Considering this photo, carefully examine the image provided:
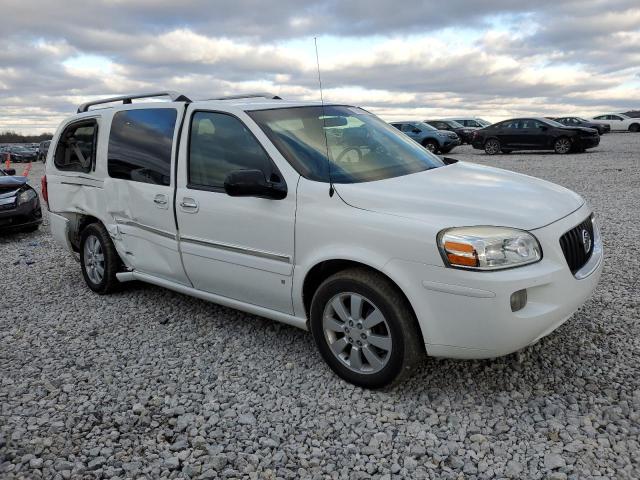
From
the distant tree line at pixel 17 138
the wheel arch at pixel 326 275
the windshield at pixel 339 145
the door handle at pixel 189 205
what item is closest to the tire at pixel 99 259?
the door handle at pixel 189 205

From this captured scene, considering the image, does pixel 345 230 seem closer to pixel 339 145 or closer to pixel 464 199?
pixel 464 199

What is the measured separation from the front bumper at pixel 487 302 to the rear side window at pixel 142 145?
231 centimetres

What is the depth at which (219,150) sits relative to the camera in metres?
4.13

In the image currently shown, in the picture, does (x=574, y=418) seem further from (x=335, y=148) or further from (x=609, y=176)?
(x=609, y=176)

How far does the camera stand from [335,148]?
12.8 ft

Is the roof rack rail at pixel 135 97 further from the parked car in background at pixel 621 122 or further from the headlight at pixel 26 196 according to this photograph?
the parked car in background at pixel 621 122

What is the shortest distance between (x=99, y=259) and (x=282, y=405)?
3.02 metres

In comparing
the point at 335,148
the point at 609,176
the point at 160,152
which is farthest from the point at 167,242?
the point at 609,176

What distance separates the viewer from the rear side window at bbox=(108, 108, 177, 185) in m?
4.49

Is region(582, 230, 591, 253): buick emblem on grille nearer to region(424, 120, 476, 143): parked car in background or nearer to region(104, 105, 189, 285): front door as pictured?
region(104, 105, 189, 285): front door

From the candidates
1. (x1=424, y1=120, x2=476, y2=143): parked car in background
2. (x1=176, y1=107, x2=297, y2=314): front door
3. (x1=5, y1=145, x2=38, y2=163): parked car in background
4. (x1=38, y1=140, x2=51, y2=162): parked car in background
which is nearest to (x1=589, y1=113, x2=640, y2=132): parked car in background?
(x1=424, y1=120, x2=476, y2=143): parked car in background

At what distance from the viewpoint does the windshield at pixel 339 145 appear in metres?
3.71

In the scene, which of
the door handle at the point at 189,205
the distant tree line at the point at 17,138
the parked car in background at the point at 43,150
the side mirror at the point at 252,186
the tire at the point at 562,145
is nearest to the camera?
the side mirror at the point at 252,186

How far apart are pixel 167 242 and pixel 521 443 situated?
298 centimetres
